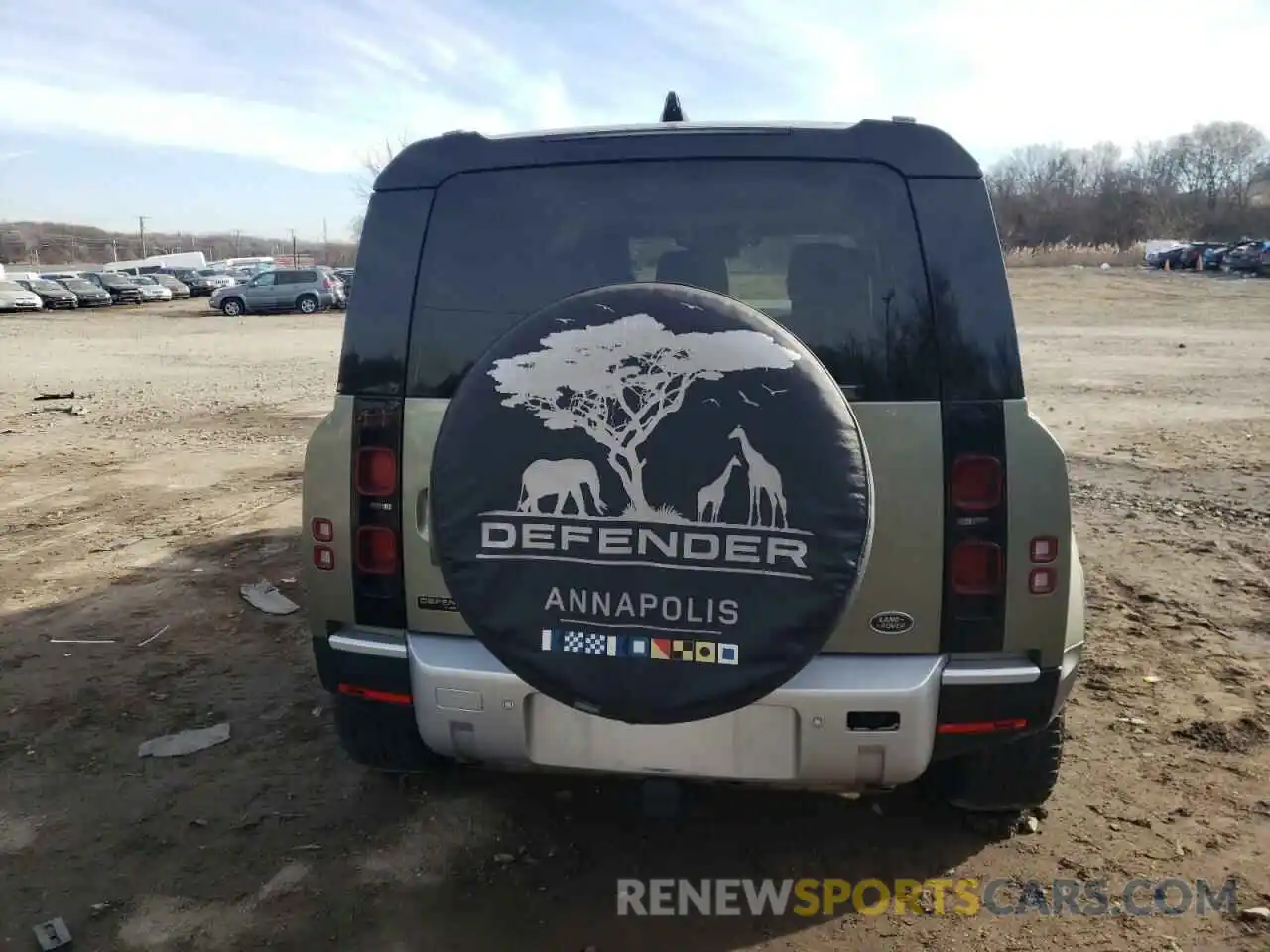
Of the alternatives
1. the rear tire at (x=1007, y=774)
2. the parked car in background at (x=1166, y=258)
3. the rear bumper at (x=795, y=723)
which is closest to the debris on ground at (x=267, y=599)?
the rear bumper at (x=795, y=723)

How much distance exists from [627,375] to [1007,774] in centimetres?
181

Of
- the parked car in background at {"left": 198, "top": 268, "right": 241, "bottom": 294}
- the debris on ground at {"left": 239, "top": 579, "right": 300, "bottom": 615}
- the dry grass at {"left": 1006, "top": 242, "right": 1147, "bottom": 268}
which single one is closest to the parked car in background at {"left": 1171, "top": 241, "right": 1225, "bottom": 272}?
the dry grass at {"left": 1006, "top": 242, "right": 1147, "bottom": 268}

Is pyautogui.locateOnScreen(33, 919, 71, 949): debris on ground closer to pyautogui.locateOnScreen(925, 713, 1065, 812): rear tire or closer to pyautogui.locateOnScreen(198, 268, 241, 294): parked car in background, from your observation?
pyautogui.locateOnScreen(925, 713, 1065, 812): rear tire

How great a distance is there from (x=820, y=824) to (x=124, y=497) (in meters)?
6.70

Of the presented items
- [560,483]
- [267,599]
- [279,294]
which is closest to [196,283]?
[279,294]

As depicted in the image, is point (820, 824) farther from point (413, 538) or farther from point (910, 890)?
point (413, 538)

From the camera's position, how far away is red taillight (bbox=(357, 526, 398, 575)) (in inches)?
106

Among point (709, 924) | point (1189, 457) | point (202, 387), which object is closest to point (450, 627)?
point (709, 924)

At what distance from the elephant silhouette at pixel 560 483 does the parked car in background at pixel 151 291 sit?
5013 centimetres

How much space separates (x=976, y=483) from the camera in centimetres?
244

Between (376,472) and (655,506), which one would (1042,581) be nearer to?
(655,506)

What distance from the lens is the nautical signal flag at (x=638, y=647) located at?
7.14 feet

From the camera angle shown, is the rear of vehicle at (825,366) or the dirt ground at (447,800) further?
→ the dirt ground at (447,800)

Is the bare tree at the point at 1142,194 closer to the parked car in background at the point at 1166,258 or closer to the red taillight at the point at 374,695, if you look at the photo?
the parked car in background at the point at 1166,258
